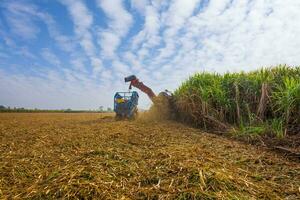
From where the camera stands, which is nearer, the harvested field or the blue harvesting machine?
the harvested field

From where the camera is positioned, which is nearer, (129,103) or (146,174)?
(146,174)

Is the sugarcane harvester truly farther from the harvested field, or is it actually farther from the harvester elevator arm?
the harvested field

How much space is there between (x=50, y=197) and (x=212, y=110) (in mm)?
6326

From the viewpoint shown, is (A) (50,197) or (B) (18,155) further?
(B) (18,155)

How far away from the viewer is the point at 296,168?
157 inches

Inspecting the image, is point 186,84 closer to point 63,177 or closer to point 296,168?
point 296,168

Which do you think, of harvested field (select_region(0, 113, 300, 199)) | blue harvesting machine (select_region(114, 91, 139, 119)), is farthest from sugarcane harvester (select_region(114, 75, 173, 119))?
harvested field (select_region(0, 113, 300, 199))

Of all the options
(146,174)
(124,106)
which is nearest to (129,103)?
(124,106)

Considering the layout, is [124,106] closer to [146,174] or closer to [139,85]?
[139,85]

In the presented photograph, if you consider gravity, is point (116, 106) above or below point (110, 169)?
above

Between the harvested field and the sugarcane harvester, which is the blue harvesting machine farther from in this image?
the harvested field

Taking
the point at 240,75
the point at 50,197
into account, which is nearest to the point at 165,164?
the point at 50,197

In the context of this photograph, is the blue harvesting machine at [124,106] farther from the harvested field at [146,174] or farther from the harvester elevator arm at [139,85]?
the harvested field at [146,174]

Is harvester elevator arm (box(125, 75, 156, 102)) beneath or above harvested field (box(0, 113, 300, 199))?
above
